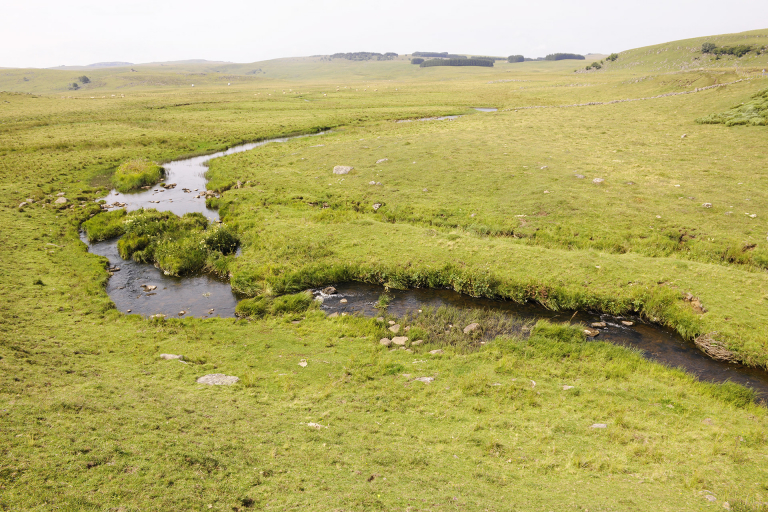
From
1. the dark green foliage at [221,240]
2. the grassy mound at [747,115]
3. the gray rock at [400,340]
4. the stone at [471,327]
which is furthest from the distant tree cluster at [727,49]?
the dark green foliage at [221,240]

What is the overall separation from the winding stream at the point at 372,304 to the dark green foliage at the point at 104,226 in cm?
78

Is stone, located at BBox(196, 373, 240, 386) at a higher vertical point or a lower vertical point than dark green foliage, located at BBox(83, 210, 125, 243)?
lower

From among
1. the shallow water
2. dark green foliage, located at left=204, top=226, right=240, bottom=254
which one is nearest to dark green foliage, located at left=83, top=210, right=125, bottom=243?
dark green foliage, located at left=204, top=226, right=240, bottom=254

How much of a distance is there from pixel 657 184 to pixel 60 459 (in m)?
42.2

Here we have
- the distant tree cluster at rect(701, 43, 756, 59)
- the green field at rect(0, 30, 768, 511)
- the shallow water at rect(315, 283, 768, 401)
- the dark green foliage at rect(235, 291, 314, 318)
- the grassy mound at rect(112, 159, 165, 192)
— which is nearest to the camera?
the green field at rect(0, 30, 768, 511)

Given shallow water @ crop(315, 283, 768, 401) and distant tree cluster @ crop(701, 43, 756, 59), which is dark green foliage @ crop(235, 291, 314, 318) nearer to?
shallow water @ crop(315, 283, 768, 401)

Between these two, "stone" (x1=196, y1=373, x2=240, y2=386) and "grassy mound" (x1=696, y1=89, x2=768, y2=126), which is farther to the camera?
"grassy mound" (x1=696, y1=89, x2=768, y2=126)

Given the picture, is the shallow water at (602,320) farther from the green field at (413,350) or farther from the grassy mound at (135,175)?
the grassy mound at (135,175)

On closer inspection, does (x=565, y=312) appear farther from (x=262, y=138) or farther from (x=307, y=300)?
(x=262, y=138)

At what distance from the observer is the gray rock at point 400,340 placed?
59.3ft

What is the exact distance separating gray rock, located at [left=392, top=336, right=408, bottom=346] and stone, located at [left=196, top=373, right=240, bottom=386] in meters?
7.20

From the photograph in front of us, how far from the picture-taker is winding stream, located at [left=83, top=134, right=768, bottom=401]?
16.3 meters

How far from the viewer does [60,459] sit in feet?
29.1

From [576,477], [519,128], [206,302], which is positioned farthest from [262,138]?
[576,477]
